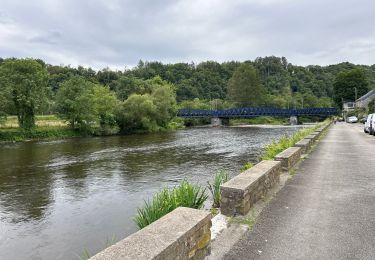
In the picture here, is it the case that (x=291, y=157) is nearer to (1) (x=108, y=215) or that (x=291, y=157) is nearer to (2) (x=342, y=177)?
(2) (x=342, y=177)

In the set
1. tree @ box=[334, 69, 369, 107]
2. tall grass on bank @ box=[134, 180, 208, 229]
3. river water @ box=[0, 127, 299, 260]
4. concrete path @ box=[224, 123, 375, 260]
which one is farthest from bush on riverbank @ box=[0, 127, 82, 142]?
tree @ box=[334, 69, 369, 107]

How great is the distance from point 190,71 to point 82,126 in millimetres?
127423

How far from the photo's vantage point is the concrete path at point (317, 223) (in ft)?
16.4

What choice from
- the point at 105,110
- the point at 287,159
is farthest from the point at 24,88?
the point at 287,159

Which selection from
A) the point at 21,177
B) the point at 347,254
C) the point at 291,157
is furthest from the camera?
the point at 21,177

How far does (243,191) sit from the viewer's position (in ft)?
21.1

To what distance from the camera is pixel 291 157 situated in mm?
11977

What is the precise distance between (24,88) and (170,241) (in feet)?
173

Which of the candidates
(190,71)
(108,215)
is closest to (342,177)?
(108,215)

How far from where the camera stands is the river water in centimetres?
984

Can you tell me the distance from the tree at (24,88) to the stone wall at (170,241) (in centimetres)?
5062

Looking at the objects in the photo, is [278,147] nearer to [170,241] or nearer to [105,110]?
[170,241]

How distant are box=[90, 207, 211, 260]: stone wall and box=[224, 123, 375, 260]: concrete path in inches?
24.8

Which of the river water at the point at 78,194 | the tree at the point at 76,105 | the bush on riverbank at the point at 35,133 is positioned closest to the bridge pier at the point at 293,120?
the tree at the point at 76,105
